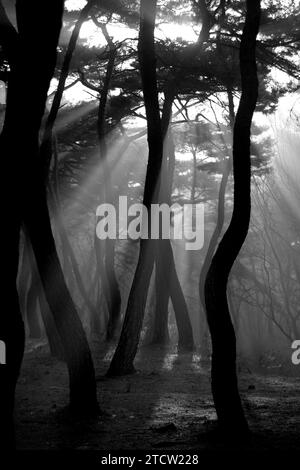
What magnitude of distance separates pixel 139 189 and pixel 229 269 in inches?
800

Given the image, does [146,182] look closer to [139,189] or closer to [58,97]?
[58,97]

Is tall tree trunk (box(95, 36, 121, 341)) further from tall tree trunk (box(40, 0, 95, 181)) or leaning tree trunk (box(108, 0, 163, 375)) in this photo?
leaning tree trunk (box(108, 0, 163, 375))

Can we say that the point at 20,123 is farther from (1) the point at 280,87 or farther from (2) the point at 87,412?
(1) the point at 280,87

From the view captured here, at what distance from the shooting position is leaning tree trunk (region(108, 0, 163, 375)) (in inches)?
429

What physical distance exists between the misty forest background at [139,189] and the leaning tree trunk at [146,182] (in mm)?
26

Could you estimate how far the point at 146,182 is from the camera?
11414mm

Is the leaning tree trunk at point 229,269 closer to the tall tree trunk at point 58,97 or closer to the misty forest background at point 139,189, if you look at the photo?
the misty forest background at point 139,189

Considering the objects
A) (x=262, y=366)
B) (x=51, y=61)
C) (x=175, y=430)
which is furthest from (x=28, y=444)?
(x=262, y=366)

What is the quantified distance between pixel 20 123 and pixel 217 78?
1007 cm

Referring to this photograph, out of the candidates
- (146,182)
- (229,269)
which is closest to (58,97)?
(146,182)

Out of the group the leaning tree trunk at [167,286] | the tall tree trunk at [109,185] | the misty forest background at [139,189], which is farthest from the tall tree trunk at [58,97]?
the leaning tree trunk at [167,286]

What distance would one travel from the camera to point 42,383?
1121 centimetres

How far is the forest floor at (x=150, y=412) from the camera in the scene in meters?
6.56
